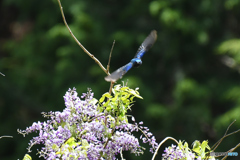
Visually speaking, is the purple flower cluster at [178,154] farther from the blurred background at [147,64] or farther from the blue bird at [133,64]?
the blurred background at [147,64]

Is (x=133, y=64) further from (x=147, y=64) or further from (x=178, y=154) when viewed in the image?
(x=147, y=64)

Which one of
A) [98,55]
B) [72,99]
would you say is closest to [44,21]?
[98,55]

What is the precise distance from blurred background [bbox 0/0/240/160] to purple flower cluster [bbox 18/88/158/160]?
Result: 2416mm

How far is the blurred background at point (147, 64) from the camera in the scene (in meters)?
3.75

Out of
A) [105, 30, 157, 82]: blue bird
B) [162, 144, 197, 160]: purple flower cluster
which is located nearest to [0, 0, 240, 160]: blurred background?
[105, 30, 157, 82]: blue bird

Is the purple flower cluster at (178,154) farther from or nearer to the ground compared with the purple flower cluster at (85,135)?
nearer to the ground

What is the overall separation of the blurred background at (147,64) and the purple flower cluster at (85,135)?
7.93 feet

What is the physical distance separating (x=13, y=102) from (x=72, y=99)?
401 centimetres

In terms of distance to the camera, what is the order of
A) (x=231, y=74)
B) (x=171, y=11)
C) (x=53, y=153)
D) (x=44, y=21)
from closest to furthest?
1. (x=53, y=153)
2. (x=171, y=11)
3. (x=231, y=74)
4. (x=44, y=21)

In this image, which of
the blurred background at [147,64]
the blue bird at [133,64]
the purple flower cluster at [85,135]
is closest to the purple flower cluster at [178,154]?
the purple flower cluster at [85,135]

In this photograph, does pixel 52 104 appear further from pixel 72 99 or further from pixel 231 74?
pixel 72 99

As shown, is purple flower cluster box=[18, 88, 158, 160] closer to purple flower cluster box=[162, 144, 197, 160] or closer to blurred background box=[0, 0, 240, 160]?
purple flower cluster box=[162, 144, 197, 160]

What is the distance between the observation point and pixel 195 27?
3787 mm

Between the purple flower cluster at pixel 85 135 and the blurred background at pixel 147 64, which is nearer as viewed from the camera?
the purple flower cluster at pixel 85 135
